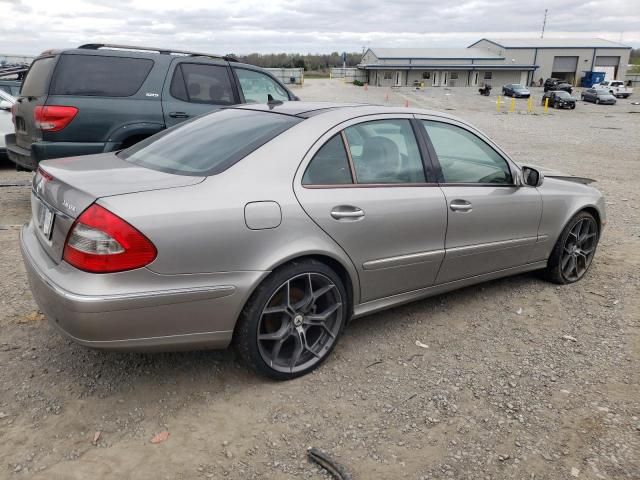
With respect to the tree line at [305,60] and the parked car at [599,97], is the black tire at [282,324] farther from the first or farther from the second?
the tree line at [305,60]

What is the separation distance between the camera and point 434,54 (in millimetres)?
74375

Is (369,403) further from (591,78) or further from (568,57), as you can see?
(568,57)

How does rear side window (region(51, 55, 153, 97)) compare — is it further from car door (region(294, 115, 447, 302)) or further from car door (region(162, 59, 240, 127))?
car door (region(294, 115, 447, 302))

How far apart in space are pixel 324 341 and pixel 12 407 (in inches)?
67.6

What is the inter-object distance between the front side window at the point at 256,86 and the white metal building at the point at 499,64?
67501mm

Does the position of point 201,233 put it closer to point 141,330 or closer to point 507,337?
point 141,330

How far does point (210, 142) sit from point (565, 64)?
82772mm

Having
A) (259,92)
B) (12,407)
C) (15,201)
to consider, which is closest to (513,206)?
(12,407)

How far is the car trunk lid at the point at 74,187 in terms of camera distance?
103 inches

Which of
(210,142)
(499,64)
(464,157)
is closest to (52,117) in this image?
(210,142)

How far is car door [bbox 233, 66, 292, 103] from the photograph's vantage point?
7180mm

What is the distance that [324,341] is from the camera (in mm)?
3277

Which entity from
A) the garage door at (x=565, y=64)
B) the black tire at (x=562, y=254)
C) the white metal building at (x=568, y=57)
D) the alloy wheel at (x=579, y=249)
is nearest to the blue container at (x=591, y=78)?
the garage door at (x=565, y=64)

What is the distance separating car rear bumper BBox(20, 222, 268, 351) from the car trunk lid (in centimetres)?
17
